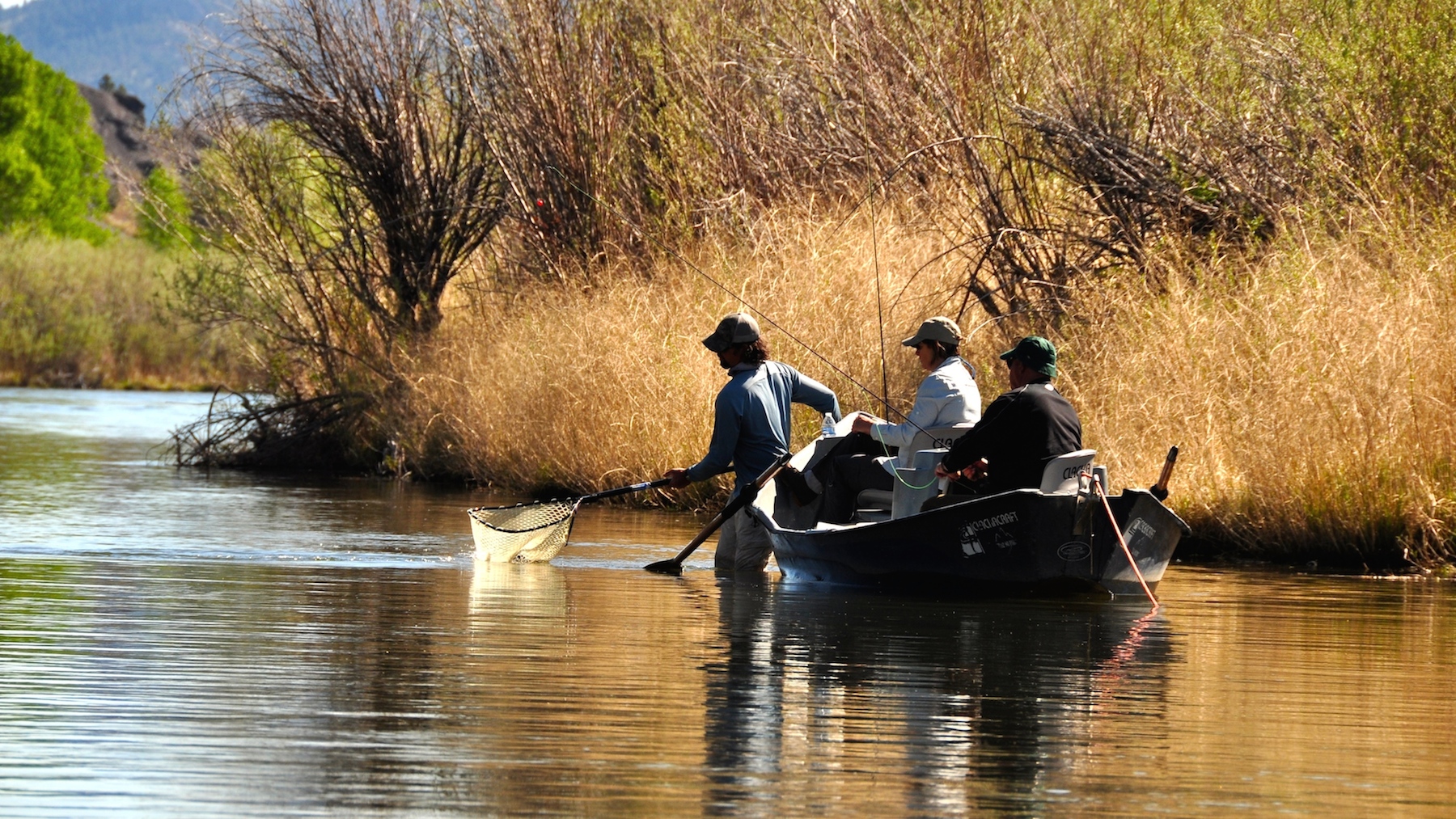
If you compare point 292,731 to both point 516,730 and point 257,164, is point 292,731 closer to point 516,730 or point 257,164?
point 516,730

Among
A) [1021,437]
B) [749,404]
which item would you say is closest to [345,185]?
[749,404]

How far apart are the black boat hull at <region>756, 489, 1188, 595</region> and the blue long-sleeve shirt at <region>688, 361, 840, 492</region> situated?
28.5 inches

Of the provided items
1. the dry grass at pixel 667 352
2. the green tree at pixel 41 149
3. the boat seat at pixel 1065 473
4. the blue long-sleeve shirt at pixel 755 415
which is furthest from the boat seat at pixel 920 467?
the green tree at pixel 41 149

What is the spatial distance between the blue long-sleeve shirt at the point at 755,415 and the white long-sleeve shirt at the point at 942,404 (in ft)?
2.40

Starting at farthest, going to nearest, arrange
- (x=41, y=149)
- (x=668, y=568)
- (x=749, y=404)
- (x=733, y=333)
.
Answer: (x=41, y=149)
(x=668, y=568)
(x=749, y=404)
(x=733, y=333)

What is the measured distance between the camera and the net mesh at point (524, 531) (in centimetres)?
1263

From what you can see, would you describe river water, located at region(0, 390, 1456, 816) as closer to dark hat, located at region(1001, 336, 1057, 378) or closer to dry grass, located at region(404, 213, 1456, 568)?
dry grass, located at region(404, 213, 1456, 568)

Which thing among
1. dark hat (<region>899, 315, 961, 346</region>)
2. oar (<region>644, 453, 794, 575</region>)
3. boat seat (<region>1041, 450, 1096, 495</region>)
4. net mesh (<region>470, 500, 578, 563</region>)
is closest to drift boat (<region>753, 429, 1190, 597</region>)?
boat seat (<region>1041, 450, 1096, 495</region>)

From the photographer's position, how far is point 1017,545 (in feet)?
34.0

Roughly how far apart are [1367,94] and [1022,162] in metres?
3.19

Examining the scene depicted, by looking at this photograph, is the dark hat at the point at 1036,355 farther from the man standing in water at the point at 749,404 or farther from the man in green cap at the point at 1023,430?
the man standing in water at the point at 749,404

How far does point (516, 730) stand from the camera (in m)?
6.48

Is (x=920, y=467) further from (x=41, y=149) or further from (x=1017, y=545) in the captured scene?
(x=41, y=149)

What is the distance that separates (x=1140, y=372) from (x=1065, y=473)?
16.0 ft
